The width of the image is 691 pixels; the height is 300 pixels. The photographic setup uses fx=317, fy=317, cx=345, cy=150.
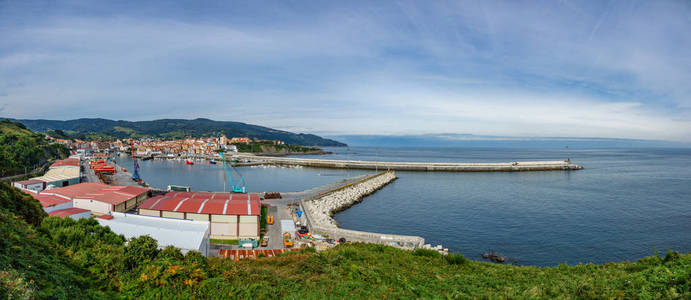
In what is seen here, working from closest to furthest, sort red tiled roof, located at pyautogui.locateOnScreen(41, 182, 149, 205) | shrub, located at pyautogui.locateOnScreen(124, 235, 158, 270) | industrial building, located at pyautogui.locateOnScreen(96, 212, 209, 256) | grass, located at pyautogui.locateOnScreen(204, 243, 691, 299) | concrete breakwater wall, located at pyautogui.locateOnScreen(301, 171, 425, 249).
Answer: grass, located at pyautogui.locateOnScreen(204, 243, 691, 299) → shrub, located at pyautogui.locateOnScreen(124, 235, 158, 270) → industrial building, located at pyautogui.locateOnScreen(96, 212, 209, 256) → concrete breakwater wall, located at pyautogui.locateOnScreen(301, 171, 425, 249) → red tiled roof, located at pyautogui.locateOnScreen(41, 182, 149, 205)

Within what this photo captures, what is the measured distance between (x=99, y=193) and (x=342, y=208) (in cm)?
1792

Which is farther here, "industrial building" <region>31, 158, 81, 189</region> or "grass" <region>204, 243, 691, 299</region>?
"industrial building" <region>31, 158, 81, 189</region>

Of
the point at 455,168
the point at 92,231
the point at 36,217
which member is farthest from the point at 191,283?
the point at 455,168

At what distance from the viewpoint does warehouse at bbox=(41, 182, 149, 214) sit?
19.1 meters

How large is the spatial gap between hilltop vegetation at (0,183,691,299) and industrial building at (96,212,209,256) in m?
2.83

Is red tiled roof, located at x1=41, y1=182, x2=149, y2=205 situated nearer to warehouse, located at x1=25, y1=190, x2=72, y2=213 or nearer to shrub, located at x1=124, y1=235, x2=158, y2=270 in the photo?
warehouse, located at x1=25, y1=190, x2=72, y2=213

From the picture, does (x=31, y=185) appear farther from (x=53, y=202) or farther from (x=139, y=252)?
(x=139, y=252)

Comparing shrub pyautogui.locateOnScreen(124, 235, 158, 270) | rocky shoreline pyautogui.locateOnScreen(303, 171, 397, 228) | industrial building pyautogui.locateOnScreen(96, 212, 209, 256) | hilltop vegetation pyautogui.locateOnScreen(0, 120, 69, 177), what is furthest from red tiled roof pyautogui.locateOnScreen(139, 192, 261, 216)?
hilltop vegetation pyautogui.locateOnScreen(0, 120, 69, 177)

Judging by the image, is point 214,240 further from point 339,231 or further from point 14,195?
point 14,195

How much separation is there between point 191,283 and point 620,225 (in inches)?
1182

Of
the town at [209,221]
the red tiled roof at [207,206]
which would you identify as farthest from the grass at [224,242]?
the red tiled roof at [207,206]

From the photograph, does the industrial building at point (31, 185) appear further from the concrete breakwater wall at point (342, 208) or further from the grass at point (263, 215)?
the concrete breakwater wall at point (342, 208)

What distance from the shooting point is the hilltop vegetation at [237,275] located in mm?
5852

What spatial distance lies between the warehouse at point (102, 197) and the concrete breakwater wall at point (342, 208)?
37.7ft
